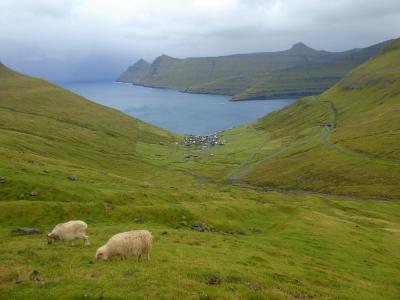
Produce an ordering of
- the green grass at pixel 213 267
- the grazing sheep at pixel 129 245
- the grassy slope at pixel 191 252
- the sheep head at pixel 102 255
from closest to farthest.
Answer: the green grass at pixel 213 267 → the grassy slope at pixel 191 252 → the sheep head at pixel 102 255 → the grazing sheep at pixel 129 245

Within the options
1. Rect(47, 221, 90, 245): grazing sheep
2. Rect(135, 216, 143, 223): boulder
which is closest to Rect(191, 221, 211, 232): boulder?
Rect(135, 216, 143, 223): boulder

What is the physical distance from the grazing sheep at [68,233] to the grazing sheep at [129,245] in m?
6.99

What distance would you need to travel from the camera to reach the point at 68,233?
3256 cm

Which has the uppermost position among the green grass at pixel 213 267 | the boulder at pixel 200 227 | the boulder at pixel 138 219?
the green grass at pixel 213 267

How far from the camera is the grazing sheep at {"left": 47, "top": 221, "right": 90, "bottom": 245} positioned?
106 ft

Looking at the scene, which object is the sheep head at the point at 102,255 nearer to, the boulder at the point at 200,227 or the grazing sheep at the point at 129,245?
the grazing sheep at the point at 129,245

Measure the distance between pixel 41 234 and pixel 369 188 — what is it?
131 metres

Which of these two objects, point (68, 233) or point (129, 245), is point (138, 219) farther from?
point (129, 245)

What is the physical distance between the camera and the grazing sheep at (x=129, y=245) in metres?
26.3

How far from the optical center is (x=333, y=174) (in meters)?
161

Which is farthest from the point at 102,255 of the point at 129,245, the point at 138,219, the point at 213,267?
the point at 138,219

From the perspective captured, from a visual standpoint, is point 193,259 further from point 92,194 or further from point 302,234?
point 92,194

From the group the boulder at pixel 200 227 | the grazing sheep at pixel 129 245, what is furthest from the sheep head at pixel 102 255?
the boulder at pixel 200 227

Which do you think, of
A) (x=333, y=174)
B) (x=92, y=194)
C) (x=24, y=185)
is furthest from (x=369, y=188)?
(x=24, y=185)
